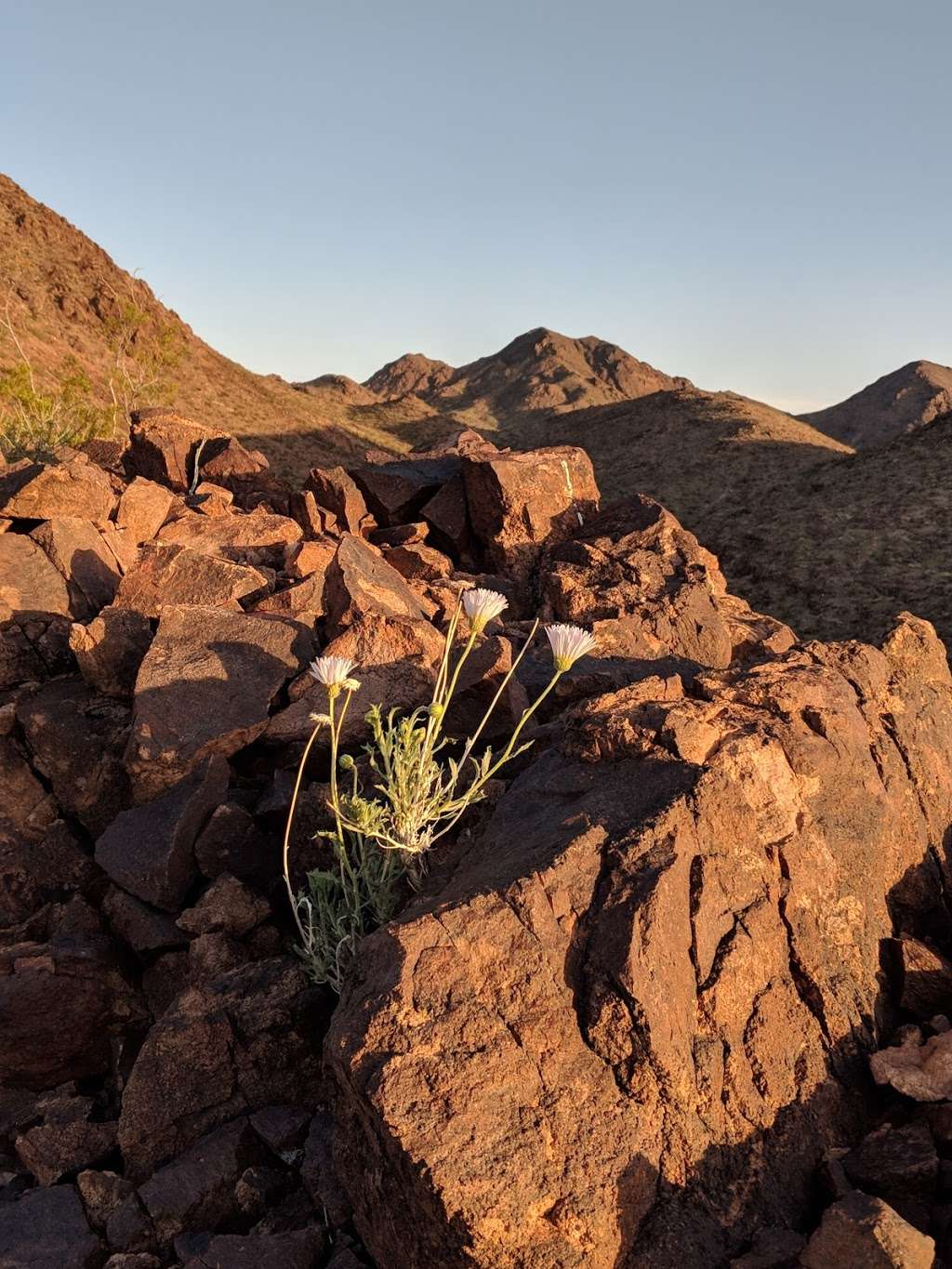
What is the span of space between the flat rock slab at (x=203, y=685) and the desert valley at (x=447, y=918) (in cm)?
2

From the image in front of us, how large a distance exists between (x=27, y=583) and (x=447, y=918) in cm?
437

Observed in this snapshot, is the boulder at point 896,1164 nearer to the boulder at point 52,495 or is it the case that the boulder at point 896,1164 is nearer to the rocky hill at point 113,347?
the boulder at point 52,495

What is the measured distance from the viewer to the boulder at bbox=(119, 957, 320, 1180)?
3.26 metres

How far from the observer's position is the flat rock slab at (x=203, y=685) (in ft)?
15.2

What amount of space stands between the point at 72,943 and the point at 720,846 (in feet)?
9.80

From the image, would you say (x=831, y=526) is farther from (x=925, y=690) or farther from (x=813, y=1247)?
(x=813, y=1247)

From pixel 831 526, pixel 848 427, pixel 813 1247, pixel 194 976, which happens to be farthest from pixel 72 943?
pixel 848 427

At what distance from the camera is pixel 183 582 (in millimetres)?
5863

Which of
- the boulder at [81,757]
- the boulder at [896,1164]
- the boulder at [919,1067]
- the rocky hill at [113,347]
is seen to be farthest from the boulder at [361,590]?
the rocky hill at [113,347]

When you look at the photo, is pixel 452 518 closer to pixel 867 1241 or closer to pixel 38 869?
pixel 38 869

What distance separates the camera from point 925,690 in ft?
14.9

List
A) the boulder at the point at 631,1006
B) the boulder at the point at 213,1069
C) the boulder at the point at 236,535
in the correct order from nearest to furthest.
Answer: the boulder at the point at 631,1006 < the boulder at the point at 213,1069 < the boulder at the point at 236,535

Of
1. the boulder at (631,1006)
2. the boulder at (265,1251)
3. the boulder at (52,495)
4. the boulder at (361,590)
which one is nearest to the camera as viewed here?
the boulder at (631,1006)

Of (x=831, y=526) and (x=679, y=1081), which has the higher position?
(x=831, y=526)
